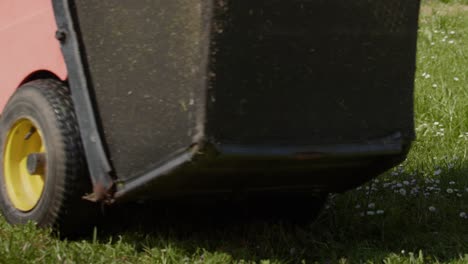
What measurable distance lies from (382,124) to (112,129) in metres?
0.89

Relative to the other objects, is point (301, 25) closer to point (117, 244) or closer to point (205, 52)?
point (205, 52)

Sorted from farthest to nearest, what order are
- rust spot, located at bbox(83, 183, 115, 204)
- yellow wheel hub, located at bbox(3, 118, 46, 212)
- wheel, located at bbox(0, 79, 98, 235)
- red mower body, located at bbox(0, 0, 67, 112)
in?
yellow wheel hub, located at bbox(3, 118, 46, 212)
red mower body, located at bbox(0, 0, 67, 112)
wheel, located at bbox(0, 79, 98, 235)
rust spot, located at bbox(83, 183, 115, 204)

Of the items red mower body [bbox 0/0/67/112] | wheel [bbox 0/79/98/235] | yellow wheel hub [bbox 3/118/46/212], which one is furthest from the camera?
yellow wheel hub [bbox 3/118/46/212]

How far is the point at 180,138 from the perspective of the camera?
268cm

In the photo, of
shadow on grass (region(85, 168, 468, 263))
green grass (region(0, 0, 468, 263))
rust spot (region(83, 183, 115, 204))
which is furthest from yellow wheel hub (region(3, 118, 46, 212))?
rust spot (region(83, 183, 115, 204))

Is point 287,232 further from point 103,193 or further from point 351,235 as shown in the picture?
point 103,193

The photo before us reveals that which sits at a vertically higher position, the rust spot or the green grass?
the rust spot

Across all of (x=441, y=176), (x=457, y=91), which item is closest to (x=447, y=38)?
(x=457, y=91)

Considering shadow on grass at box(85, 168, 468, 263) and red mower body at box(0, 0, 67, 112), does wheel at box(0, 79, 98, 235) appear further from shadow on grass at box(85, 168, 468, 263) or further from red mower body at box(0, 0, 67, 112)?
shadow on grass at box(85, 168, 468, 263)

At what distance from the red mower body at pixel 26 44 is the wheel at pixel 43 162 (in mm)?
79

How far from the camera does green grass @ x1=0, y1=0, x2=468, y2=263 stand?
3.15 m

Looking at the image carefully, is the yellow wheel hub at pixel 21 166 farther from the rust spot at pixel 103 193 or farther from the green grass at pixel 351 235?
the rust spot at pixel 103 193

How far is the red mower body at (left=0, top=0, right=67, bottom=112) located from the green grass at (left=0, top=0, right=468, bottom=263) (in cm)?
56

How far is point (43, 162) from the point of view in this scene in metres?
3.17
